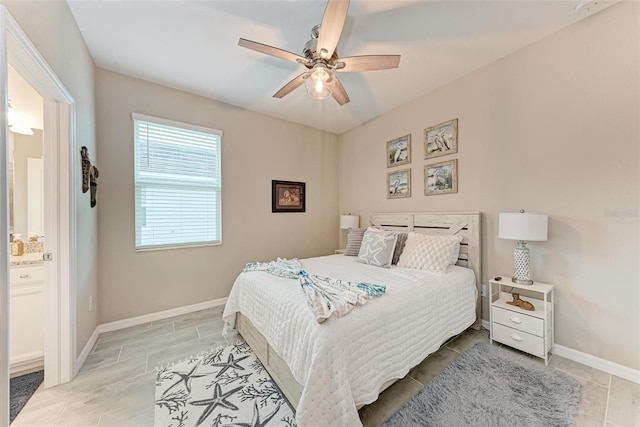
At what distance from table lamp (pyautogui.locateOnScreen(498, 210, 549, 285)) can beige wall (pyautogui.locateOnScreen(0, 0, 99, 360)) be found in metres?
3.48

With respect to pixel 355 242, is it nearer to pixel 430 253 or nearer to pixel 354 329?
pixel 430 253

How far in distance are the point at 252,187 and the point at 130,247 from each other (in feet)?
5.37

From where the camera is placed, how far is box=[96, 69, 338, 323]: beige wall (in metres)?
2.58

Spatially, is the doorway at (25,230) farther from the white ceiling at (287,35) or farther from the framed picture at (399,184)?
the framed picture at (399,184)

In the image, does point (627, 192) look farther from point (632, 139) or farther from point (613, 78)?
point (613, 78)

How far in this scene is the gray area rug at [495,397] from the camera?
1432 mm

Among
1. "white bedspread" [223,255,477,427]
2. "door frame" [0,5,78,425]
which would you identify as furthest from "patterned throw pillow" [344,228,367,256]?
"door frame" [0,5,78,425]

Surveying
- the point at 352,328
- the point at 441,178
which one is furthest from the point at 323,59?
the point at 441,178

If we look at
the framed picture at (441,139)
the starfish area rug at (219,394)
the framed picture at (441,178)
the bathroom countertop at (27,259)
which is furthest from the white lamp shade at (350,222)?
the bathroom countertop at (27,259)

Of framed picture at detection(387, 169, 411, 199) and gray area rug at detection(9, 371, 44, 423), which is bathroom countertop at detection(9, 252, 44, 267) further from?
framed picture at detection(387, 169, 411, 199)

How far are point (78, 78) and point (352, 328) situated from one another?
115 inches

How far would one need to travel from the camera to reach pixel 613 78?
184 centimetres

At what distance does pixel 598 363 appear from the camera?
1.90 metres

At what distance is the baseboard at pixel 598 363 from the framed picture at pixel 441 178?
173 centimetres
